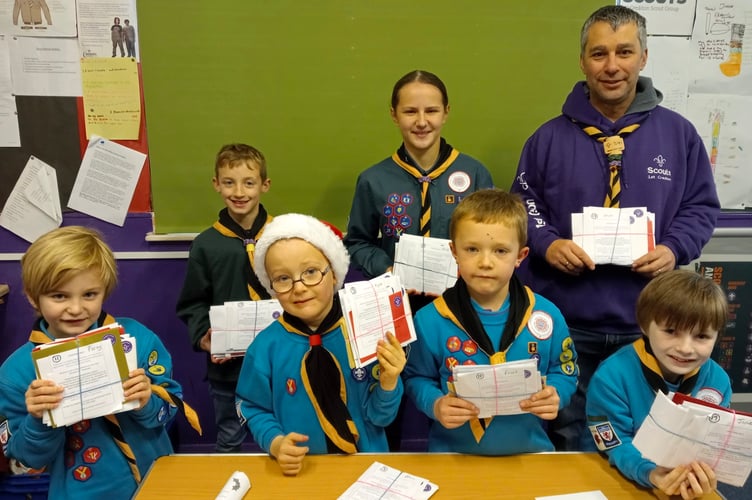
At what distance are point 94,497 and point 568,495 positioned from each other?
1518 mm

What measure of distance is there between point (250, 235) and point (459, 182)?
3.62 ft

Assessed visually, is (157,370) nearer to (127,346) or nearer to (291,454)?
(127,346)

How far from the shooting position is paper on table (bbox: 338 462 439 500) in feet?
4.83

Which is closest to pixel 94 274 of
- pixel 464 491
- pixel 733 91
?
pixel 464 491

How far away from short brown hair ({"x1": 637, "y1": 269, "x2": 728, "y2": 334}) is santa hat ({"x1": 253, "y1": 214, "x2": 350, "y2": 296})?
40.1 inches

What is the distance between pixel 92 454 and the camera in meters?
1.75

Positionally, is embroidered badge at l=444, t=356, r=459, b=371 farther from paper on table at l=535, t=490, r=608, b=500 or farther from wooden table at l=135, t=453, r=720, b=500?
paper on table at l=535, t=490, r=608, b=500

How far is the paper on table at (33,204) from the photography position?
316 cm

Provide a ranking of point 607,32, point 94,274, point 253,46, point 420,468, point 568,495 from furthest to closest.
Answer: point 253,46, point 607,32, point 94,274, point 420,468, point 568,495

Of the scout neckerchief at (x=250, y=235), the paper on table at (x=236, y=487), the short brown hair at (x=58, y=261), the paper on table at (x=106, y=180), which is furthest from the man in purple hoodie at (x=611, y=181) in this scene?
the paper on table at (x=106, y=180)

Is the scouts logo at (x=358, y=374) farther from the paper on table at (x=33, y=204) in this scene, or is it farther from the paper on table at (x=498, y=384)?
the paper on table at (x=33, y=204)

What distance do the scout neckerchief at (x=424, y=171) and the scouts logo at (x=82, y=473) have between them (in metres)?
1.66

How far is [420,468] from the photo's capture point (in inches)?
63.3

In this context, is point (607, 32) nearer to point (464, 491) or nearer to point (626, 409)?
point (626, 409)
